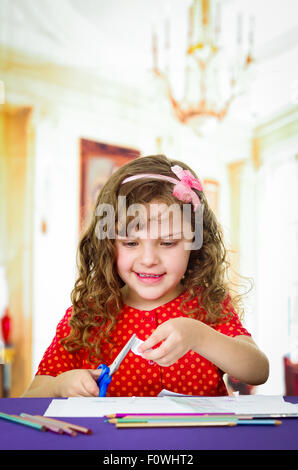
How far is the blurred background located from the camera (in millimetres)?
3477

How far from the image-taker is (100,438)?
1.69 feet

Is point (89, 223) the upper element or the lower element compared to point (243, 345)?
upper

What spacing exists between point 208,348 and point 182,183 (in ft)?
1.26

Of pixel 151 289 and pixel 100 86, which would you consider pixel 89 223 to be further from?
pixel 100 86

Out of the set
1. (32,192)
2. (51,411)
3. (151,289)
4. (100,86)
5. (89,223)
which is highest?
(100,86)

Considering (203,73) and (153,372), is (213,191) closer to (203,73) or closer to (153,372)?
(203,73)

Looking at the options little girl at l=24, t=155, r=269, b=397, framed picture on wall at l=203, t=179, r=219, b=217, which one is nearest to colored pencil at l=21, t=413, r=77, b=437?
little girl at l=24, t=155, r=269, b=397

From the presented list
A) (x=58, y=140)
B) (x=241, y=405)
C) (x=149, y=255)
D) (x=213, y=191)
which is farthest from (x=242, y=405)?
(x=213, y=191)

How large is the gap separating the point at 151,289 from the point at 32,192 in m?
3.12

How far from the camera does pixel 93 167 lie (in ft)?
13.9

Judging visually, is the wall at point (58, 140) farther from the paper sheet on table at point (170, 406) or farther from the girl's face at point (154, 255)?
the paper sheet on table at point (170, 406)

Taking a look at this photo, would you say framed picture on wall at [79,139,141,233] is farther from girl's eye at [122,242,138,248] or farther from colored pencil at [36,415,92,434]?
colored pencil at [36,415,92,434]
